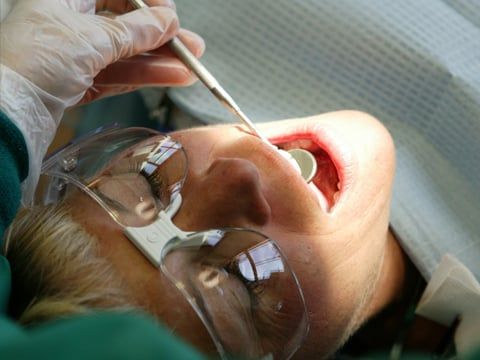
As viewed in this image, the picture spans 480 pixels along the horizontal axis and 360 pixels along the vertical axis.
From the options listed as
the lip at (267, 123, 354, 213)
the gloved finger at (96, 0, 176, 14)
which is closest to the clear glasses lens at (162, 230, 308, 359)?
the lip at (267, 123, 354, 213)

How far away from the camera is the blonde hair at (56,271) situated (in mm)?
929

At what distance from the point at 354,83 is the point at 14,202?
2.68ft

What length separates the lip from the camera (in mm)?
1169

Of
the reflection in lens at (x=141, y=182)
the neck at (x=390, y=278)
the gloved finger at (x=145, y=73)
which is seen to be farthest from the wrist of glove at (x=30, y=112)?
the neck at (x=390, y=278)

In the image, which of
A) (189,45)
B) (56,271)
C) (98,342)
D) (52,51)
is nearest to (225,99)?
(189,45)

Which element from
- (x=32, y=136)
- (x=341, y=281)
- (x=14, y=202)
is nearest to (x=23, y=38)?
(x=32, y=136)

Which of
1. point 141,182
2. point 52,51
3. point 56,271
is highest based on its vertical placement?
point 52,51

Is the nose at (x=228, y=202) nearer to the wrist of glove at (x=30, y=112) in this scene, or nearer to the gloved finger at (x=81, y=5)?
the wrist of glove at (x=30, y=112)

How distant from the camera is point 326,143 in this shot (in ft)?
3.93

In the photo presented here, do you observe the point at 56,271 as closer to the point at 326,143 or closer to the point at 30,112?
the point at 30,112

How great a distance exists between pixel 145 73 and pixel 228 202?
413 millimetres

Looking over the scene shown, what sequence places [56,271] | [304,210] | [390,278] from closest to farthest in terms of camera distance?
[56,271], [304,210], [390,278]

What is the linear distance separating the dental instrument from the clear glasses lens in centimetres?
21

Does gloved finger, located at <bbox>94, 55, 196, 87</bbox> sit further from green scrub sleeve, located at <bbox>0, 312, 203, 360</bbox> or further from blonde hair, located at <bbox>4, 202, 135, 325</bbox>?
green scrub sleeve, located at <bbox>0, 312, 203, 360</bbox>
